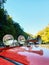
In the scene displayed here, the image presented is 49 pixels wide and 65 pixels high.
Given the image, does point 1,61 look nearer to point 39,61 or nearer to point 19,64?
point 19,64

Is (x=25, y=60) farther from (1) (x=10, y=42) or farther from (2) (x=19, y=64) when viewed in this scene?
(1) (x=10, y=42)

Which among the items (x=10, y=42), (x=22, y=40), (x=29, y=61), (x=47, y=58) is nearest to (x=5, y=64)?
(x=29, y=61)

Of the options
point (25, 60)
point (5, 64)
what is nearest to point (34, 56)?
point (25, 60)

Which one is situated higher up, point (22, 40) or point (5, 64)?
point (22, 40)

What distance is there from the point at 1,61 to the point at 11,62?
0.24ft

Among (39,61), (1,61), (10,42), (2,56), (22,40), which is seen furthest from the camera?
(22,40)

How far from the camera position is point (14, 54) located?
1535mm

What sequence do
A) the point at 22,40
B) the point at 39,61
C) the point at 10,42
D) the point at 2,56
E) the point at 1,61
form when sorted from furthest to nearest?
the point at 22,40 < the point at 10,42 < the point at 2,56 < the point at 1,61 < the point at 39,61

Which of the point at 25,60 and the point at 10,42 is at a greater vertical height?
the point at 10,42

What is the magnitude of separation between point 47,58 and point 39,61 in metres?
0.07

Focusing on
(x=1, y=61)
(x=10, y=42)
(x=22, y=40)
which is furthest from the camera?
(x=22, y=40)

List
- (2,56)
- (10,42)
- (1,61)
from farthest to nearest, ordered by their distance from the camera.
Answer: (10,42) → (2,56) → (1,61)

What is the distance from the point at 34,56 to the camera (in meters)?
1.43

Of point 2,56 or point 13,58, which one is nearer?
point 13,58
